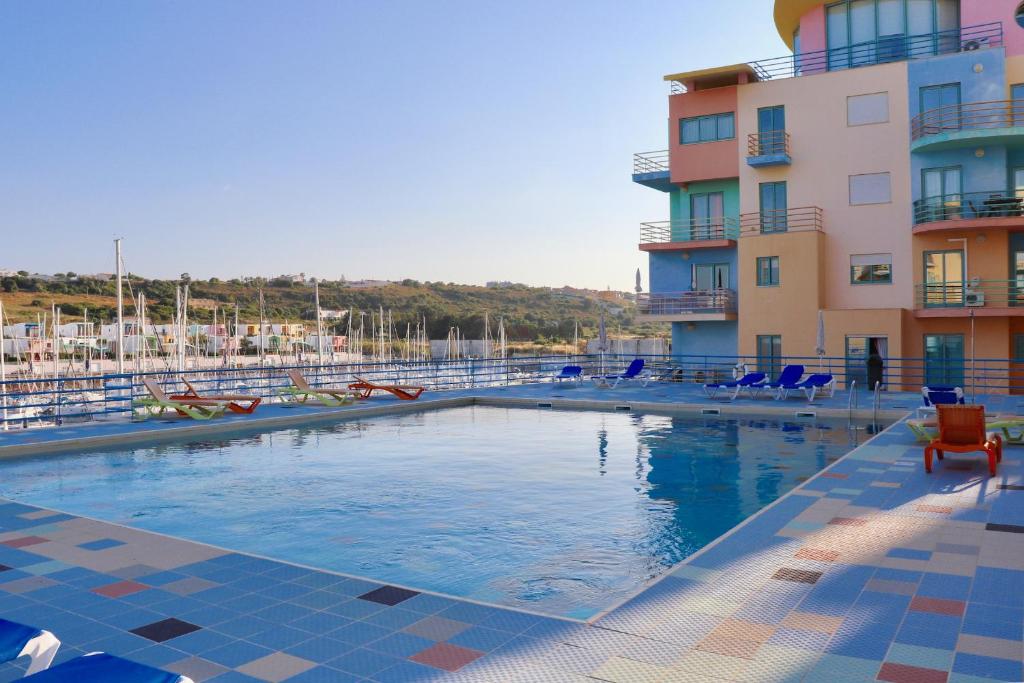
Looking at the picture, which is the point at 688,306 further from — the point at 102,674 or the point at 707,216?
the point at 102,674

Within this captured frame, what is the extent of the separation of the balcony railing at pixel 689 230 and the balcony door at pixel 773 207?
3.50 feet

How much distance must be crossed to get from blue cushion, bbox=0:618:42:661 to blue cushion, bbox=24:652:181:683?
0.26 meters

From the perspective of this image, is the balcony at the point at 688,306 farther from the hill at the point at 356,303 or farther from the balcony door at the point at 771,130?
the hill at the point at 356,303

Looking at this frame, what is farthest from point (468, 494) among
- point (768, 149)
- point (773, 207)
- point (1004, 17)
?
point (1004, 17)

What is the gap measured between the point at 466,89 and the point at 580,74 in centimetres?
500

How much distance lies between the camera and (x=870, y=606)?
4797mm

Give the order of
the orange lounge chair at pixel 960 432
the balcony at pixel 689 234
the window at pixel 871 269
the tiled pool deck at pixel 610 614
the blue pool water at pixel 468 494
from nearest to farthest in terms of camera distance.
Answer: the tiled pool deck at pixel 610 614, the blue pool water at pixel 468 494, the orange lounge chair at pixel 960 432, the window at pixel 871 269, the balcony at pixel 689 234

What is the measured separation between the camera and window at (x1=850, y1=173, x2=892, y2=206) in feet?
78.7

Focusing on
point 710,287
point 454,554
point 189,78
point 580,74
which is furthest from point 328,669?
point 189,78

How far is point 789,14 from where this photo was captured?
27188 mm

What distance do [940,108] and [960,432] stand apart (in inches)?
685

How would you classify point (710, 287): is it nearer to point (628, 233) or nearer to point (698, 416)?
point (628, 233)

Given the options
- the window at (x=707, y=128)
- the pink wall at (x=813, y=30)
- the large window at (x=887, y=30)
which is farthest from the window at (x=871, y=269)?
the pink wall at (x=813, y=30)

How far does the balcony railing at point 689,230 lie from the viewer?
2692 centimetres
